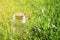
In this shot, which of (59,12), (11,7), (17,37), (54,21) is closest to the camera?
(17,37)

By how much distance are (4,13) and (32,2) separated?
46cm

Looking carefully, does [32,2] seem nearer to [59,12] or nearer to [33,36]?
[59,12]

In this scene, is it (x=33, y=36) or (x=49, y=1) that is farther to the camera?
(x=49, y=1)

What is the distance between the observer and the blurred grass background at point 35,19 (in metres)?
2.54

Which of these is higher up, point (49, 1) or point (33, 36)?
point (49, 1)

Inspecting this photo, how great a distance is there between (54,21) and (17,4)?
0.70m

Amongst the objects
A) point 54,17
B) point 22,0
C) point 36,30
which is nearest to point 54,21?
point 54,17

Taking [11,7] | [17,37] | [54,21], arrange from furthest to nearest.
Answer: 1. [11,7]
2. [54,21]
3. [17,37]

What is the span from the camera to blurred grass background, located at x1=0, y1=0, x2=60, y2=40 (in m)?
2.54

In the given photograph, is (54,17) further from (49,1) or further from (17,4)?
(17,4)

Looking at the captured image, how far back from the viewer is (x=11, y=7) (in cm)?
315

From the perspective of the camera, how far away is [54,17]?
112 inches

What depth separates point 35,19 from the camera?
279 cm

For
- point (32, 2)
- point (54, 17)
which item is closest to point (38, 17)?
point (54, 17)
